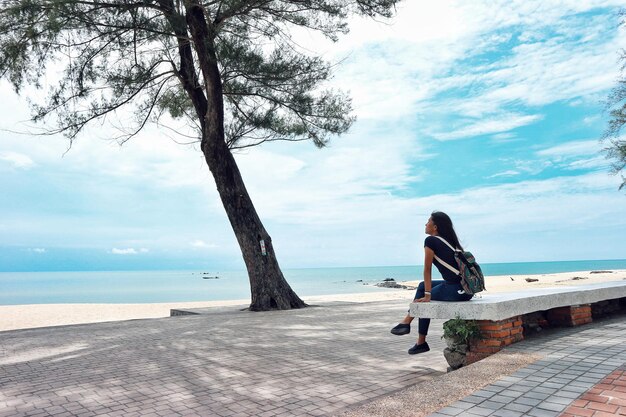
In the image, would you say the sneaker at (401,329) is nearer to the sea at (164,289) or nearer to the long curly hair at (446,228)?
the long curly hair at (446,228)

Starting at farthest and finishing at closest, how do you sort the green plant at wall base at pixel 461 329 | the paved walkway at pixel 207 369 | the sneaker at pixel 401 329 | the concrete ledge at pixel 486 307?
the sneaker at pixel 401 329 → the green plant at wall base at pixel 461 329 → the concrete ledge at pixel 486 307 → the paved walkway at pixel 207 369

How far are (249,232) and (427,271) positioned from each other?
8.53m

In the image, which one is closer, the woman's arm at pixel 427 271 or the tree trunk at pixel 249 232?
the woman's arm at pixel 427 271

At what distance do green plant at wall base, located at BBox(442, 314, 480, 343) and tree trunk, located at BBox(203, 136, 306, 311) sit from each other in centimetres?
815

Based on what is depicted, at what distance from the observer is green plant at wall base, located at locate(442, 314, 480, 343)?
4.95m

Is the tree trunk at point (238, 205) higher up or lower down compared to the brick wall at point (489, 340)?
higher up

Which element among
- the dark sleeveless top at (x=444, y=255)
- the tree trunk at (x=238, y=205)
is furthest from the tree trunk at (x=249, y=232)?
the dark sleeveless top at (x=444, y=255)

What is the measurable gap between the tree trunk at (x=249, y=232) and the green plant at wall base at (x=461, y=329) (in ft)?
26.8

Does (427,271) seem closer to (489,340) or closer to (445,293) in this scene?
(445,293)

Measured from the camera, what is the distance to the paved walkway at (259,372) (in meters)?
3.78

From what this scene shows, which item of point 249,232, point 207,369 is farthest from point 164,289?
point 207,369

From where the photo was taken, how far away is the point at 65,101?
12.1 meters

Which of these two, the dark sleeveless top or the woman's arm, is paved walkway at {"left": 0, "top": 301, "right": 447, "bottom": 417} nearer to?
the woman's arm

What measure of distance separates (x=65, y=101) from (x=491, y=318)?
1153 centimetres
